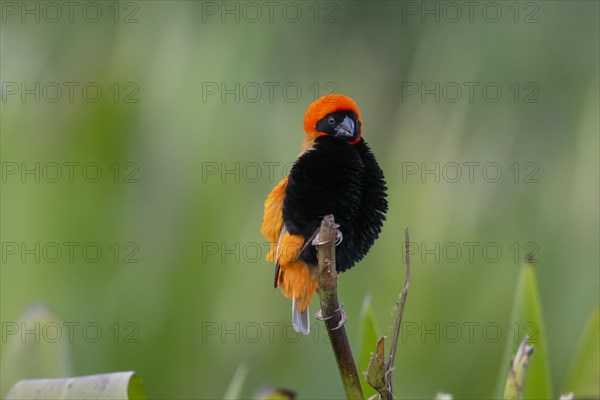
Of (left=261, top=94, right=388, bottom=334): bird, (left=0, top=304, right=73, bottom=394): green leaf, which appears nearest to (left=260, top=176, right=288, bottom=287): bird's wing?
(left=261, top=94, right=388, bottom=334): bird

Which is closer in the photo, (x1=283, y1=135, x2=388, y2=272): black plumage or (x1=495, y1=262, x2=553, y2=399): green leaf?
(x1=283, y1=135, x2=388, y2=272): black plumage

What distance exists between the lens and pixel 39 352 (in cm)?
202

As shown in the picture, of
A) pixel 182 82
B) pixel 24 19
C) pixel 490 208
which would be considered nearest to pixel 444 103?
pixel 490 208

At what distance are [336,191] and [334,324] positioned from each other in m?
0.32

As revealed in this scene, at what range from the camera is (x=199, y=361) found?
2.87 meters

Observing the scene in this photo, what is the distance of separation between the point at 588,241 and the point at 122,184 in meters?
1.75

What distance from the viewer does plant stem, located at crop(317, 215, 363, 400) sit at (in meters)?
1.31

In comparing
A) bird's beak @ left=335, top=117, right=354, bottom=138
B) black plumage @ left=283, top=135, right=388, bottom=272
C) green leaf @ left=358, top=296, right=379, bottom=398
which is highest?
bird's beak @ left=335, top=117, right=354, bottom=138

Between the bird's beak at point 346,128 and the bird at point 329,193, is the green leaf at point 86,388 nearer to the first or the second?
the bird at point 329,193

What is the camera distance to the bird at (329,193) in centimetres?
157

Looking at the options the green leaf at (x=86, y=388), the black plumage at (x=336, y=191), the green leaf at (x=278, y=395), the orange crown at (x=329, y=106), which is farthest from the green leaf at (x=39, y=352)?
the orange crown at (x=329, y=106)

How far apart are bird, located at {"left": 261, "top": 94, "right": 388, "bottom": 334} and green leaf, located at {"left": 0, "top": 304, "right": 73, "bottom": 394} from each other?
0.63 m

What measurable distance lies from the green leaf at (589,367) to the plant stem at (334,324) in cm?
86

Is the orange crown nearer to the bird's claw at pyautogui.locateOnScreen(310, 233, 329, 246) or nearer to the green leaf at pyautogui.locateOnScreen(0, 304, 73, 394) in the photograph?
the bird's claw at pyautogui.locateOnScreen(310, 233, 329, 246)
